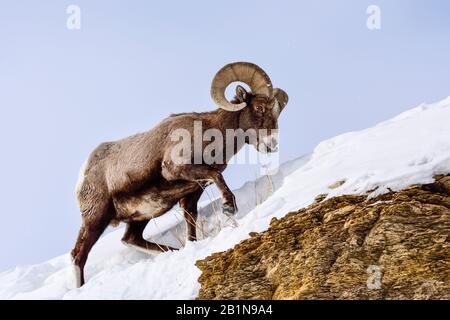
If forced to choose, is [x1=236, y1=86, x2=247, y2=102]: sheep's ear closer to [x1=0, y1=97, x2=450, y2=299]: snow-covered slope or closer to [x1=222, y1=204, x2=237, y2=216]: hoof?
[x1=0, y1=97, x2=450, y2=299]: snow-covered slope

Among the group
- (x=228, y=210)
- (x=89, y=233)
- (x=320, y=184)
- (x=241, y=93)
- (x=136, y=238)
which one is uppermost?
(x=241, y=93)

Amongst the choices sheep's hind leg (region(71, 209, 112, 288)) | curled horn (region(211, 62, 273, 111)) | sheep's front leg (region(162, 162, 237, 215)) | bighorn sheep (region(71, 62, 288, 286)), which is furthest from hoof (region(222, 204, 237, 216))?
sheep's hind leg (region(71, 209, 112, 288))

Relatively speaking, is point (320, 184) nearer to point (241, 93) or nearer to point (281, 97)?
point (241, 93)

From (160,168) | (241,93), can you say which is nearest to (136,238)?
(160,168)

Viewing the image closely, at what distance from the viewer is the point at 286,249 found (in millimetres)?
7738

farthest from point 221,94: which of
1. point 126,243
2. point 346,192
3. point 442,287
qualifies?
point 442,287

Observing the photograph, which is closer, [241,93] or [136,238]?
[241,93]

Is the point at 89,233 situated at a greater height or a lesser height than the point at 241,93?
lesser

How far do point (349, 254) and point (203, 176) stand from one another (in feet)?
11.8

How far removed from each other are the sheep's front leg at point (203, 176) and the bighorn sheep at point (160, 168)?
0.02 m

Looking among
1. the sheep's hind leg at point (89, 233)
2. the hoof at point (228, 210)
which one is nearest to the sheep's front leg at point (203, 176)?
the hoof at point (228, 210)

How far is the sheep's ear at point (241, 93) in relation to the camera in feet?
36.9

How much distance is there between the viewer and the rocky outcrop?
6.96 m

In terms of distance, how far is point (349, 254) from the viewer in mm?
7293
